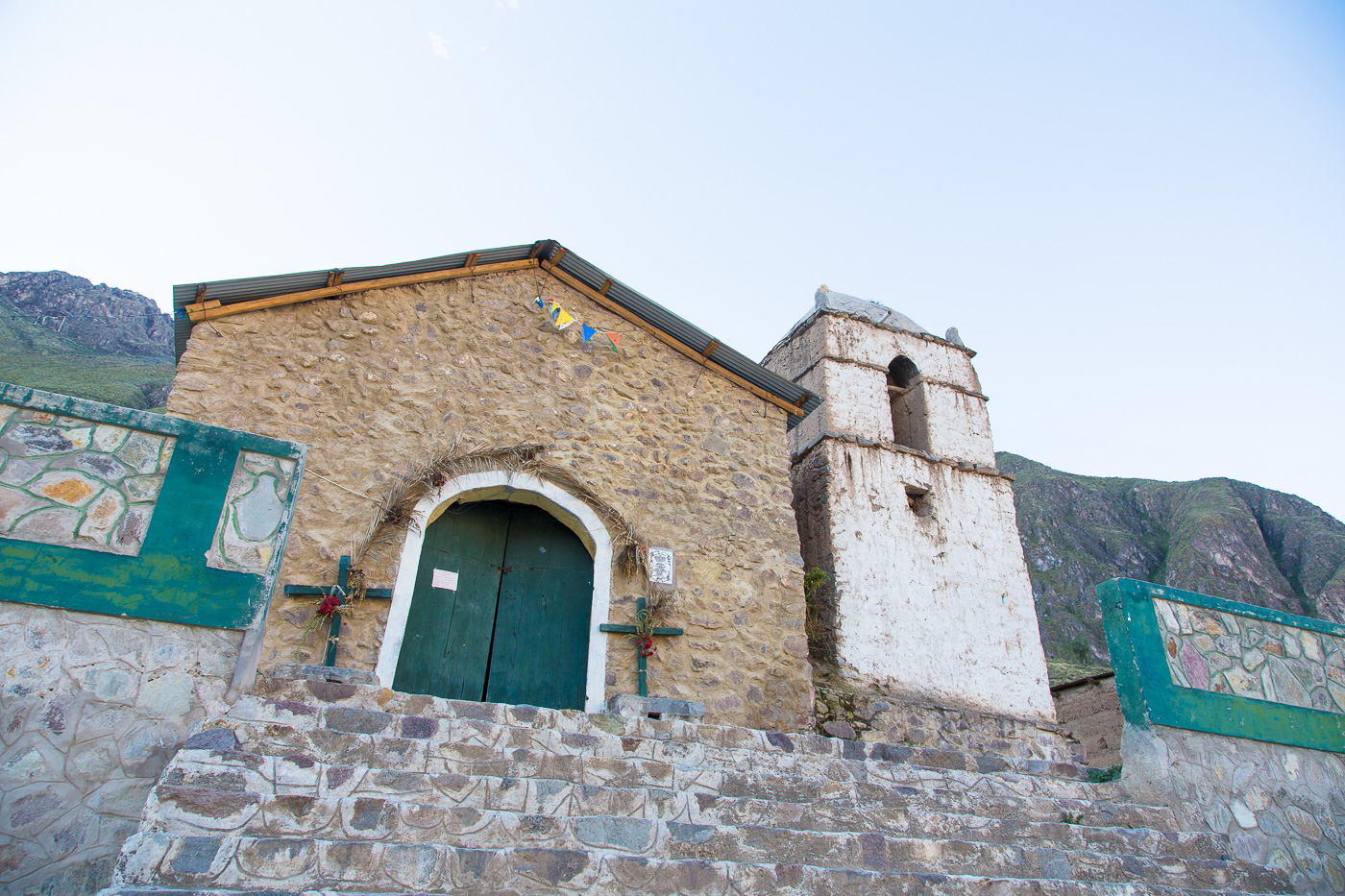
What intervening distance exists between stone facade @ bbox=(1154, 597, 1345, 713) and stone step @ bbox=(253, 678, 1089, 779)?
160cm

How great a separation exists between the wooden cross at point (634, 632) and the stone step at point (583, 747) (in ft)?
6.46

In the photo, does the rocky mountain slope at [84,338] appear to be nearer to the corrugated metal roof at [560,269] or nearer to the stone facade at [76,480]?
the corrugated metal roof at [560,269]

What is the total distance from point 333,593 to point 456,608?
43.2 inches

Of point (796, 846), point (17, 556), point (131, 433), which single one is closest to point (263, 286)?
point (131, 433)

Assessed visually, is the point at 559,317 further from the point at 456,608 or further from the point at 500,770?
the point at 500,770

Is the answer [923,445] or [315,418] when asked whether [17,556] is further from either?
[923,445]

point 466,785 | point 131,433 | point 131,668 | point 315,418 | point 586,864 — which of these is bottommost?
point 586,864

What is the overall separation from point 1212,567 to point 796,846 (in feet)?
130

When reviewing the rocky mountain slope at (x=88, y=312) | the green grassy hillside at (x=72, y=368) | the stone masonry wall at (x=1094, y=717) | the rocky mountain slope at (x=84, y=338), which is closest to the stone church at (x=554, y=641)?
the stone masonry wall at (x=1094, y=717)

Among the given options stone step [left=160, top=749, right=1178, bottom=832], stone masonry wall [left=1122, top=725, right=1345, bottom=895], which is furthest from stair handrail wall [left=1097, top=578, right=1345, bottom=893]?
stone step [left=160, top=749, right=1178, bottom=832]

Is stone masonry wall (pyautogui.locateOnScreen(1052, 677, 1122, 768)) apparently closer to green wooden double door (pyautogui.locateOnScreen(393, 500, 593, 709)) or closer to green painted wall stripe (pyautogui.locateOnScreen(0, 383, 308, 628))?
green wooden double door (pyautogui.locateOnScreen(393, 500, 593, 709))

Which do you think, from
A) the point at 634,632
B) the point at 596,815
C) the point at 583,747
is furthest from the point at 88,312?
the point at 596,815

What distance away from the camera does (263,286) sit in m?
6.91

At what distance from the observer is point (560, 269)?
8438 mm
